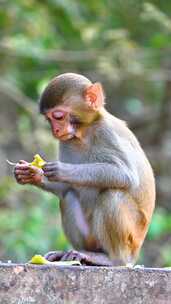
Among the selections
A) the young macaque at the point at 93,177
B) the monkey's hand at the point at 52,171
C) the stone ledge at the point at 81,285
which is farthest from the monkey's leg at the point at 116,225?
the stone ledge at the point at 81,285

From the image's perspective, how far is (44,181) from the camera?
23.0 feet

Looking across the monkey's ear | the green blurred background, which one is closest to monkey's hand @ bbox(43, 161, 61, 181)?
the monkey's ear

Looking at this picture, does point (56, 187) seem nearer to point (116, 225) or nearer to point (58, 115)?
point (58, 115)

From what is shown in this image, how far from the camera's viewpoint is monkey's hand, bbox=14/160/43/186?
6.54 m

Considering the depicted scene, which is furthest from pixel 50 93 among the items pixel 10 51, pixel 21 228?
pixel 10 51

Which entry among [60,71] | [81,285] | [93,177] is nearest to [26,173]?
[93,177]

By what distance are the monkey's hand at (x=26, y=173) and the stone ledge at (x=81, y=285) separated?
141cm

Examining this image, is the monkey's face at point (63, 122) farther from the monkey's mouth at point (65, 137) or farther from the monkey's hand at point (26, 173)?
the monkey's hand at point (26, 173)

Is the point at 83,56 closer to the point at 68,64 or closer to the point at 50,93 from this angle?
the point at 68,64

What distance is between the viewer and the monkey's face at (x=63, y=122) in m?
6.84

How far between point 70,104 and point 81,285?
2126 millimetres

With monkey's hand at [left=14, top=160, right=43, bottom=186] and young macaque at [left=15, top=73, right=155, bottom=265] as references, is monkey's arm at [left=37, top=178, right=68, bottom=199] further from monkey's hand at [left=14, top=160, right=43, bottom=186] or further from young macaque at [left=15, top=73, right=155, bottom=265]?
monkey's hand at [left=14, top=160, right=43, bottom=186]

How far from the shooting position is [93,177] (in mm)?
6676

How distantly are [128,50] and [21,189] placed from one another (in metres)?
2.17
